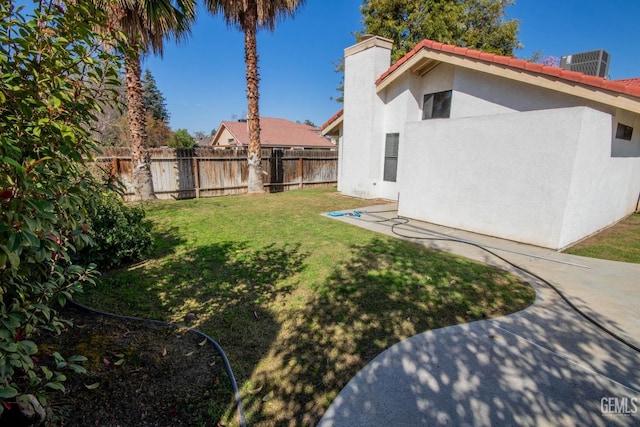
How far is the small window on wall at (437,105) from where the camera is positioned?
32.5ft

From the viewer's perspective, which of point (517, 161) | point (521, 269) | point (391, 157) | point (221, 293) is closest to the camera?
point (221, 293)

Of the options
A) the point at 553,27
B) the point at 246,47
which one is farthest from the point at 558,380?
the point at 553,27

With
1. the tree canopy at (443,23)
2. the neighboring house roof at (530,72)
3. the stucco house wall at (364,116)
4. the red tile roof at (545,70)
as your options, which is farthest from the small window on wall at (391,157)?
the tree canopy at (443,23)

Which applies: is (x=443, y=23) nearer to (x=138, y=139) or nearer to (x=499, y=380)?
(x=138, y=139)

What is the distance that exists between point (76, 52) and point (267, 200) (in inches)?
411

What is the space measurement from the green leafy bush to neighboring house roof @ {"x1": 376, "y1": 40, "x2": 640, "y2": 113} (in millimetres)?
9037

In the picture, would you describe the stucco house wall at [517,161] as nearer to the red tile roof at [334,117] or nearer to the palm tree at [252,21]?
the red tile roof at [334,117]

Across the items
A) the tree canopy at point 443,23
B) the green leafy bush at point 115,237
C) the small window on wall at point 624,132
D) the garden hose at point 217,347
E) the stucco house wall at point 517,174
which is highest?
the tree canopy at point 443,23

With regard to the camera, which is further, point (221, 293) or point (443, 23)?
point (443, 23)

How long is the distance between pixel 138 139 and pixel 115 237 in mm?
7076

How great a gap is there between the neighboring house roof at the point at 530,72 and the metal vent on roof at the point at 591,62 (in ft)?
5.63

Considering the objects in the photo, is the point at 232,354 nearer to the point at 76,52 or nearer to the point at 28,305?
the point at 28,305

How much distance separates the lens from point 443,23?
17.8 metres
